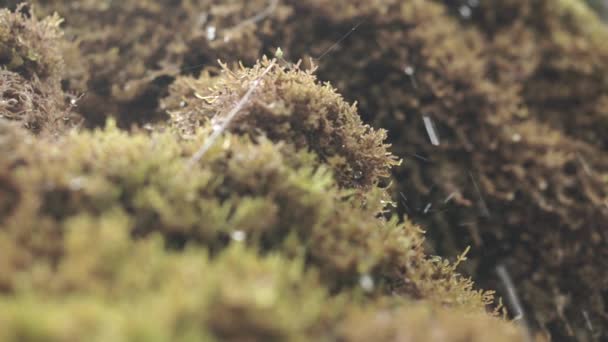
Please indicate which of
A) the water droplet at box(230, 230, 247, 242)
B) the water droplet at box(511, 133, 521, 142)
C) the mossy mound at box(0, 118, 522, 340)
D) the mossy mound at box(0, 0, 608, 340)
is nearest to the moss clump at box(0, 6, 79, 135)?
the mossy mound at box(0, 0, 608, 340)

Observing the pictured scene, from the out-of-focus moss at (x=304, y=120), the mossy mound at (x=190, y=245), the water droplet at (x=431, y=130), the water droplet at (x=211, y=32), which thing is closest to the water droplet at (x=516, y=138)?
the water droplet at (x=431, y=130)

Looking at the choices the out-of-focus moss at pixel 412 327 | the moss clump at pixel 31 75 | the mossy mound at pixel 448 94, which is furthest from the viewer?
the mossy mound at pixel 448 94

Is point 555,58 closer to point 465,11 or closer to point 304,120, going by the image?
point 465,11

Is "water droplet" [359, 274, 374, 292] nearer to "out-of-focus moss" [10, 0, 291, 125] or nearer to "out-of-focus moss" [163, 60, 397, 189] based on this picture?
"out-of-focus moss" [163, 60, 397, 189]

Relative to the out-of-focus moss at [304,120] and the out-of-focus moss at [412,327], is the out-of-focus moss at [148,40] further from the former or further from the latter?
the out-of-focus moss at [412,327]

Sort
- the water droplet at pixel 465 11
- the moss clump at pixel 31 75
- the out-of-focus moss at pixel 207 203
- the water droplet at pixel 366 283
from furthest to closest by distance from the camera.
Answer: the water droplet at pixel 465 11 < the moss clump at pixel 31 75 < the water droplet at pixel 366 283 < the out-of-focus moss at pixel 207 203

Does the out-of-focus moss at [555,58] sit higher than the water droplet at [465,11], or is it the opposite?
the water droplet at [465,11]

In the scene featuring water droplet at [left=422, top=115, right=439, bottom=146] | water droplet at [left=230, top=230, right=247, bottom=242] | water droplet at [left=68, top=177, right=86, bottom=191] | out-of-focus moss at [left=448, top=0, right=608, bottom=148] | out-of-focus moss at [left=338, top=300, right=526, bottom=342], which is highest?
out-of-focus moss at [left=448, top=0, right=608, bottom=148]

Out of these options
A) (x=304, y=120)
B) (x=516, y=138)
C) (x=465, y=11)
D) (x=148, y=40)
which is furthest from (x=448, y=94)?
(x=148, y=40)
